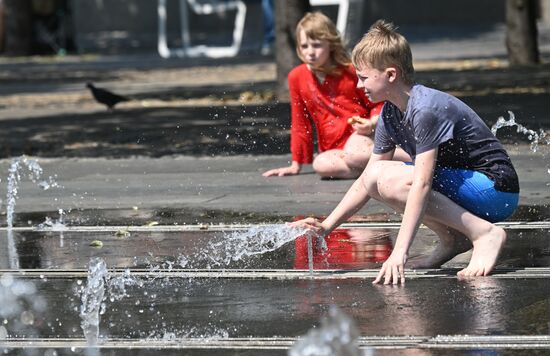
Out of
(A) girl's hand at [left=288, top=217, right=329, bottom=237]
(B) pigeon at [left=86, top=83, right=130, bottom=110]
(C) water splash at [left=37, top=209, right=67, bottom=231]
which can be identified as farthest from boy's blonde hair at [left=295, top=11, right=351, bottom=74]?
(B) pigeon at [left=86, top=83, right=130, bottom=110]

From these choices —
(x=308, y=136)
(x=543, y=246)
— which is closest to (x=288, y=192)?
(x=308, y=136)

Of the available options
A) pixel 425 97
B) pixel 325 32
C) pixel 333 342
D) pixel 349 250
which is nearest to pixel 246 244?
pixel 349 250

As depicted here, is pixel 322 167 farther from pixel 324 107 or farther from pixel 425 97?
pixel 425 97

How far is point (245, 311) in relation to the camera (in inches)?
220

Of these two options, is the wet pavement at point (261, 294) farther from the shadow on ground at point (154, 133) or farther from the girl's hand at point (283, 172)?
the shadow on ground at point (154, 133)

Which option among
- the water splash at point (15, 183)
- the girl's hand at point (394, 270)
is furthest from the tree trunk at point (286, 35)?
the girl's hand at point (394, 270)

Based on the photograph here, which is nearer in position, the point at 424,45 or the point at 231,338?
the point at 231,338

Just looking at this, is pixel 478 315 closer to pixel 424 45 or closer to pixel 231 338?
pixel 231 338

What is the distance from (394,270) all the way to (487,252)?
1.77 ft

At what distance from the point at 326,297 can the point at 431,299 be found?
51cm

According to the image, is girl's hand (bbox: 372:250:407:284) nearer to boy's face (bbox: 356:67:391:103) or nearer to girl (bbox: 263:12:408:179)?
boy's face (bbox: 356:67:391:103)

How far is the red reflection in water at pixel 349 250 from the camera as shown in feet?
21.7

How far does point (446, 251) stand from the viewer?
6391 mm

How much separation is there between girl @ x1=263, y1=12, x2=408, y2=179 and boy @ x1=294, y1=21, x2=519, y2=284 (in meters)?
2.76
